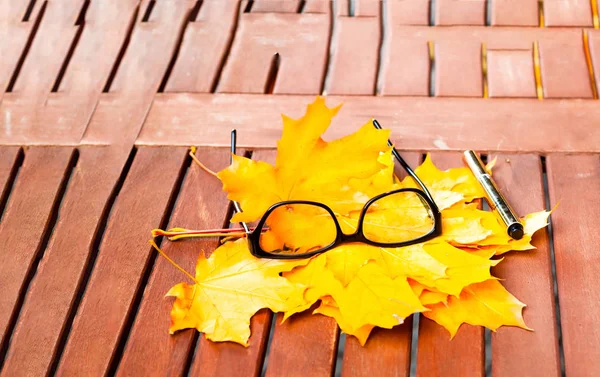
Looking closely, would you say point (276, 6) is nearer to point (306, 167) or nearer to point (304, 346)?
point (306, 167)

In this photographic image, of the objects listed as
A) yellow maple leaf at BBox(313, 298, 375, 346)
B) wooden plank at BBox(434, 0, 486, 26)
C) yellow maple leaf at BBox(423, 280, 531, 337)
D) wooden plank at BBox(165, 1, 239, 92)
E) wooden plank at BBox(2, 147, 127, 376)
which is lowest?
wooden plank at BBox(2, 147, 127, 376)

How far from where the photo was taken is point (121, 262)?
0.76 metres

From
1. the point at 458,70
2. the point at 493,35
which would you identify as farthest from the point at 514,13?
the point at 458,70

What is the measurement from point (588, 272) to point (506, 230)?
9cm

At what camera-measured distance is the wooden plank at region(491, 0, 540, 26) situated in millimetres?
1030

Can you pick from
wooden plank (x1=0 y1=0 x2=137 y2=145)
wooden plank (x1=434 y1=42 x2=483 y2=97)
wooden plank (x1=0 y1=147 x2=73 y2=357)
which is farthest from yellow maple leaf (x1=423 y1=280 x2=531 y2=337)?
wooden plank (x1=0 y1=0 x2=137 y2=145)

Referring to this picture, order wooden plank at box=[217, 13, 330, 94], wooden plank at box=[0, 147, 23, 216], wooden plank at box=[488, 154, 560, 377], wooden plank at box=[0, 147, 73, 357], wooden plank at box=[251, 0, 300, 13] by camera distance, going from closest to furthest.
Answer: wooden plank at box=[488, 154, 560, 377] → wooden plank at box=[0, 147, 73, 357] → wooden plank at box=[0, 147, 23, 216] → wooden plank at box=[217, 13, 330, 94] → wooden plank at box=[251, 0, 300, 13]

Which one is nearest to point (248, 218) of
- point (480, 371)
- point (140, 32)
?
point (480, 371)

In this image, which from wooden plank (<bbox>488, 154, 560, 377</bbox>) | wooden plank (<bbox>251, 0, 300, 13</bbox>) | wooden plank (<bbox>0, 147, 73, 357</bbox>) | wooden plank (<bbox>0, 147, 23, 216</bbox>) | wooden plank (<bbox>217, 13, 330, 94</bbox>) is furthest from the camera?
wooden plank (<bbox>251, 0, 300, 13</bbox>)

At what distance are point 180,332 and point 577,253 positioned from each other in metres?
0.42

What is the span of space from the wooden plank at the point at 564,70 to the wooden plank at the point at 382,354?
17.1 inches

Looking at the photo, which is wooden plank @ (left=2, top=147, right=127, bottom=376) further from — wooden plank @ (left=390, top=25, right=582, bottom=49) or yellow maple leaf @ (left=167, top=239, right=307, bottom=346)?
wooden plank @ (left=390, top=25, right=582, bottom=49)

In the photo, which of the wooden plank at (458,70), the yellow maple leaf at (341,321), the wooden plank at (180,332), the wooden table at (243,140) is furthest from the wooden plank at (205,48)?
the yellow maple leaf at (341,321)

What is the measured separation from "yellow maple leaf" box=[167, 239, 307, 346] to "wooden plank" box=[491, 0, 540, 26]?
57 centimetres
